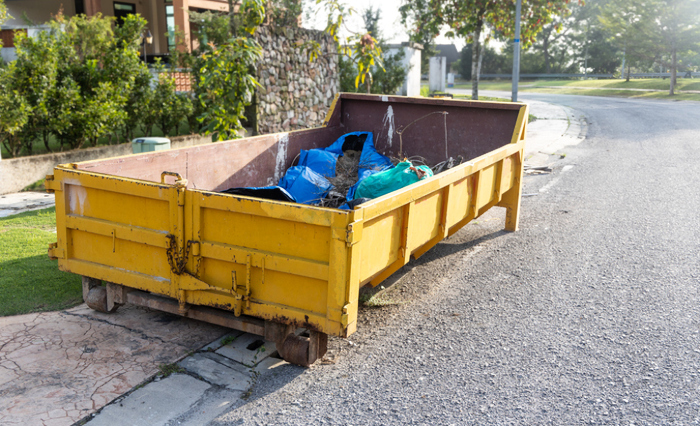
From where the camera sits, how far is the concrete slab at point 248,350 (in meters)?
4.06

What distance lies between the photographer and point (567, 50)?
60938 mm

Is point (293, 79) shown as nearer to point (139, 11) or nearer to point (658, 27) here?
point (139, 11)

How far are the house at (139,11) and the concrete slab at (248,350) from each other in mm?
18558

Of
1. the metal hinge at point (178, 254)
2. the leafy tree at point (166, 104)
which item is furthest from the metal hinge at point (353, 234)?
the leafy tree at point (166, 104)

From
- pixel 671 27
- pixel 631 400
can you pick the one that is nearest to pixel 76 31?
pixel 631 400

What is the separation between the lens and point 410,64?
22656 millimetres

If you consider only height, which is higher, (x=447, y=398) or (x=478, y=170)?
(x=478, y=170)

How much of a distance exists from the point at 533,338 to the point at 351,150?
12.6 feet

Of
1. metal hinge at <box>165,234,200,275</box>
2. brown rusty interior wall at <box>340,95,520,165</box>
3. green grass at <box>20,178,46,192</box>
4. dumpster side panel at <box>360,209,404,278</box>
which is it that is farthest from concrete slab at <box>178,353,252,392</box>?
green grass at <box>20,178,46,192</box>

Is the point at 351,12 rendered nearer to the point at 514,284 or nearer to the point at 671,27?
the point at 514,284

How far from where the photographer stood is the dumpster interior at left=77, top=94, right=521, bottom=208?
537 centimetres

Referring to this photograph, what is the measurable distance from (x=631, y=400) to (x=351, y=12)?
7.86 metres

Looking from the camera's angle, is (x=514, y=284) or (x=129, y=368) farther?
(x=514, y=284)

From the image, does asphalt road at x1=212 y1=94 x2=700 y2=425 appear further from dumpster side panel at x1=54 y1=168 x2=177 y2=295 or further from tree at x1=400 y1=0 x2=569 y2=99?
tree at x1=400 y1=0 x2=569 y2=99
